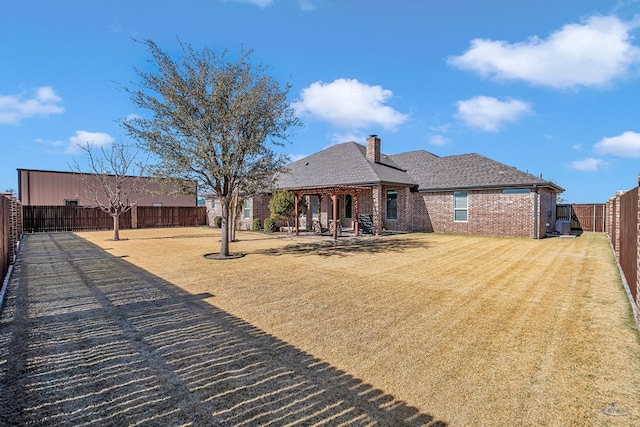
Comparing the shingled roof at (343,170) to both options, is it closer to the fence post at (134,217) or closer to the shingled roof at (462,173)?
the shingled roof at (462,173)

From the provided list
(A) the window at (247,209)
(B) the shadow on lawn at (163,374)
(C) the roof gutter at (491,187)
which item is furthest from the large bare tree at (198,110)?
(A) the window at (247,209)

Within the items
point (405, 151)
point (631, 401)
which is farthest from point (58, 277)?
point (405, 151)

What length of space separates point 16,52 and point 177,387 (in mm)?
15619

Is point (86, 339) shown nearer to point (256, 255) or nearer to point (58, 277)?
point (58, 277)

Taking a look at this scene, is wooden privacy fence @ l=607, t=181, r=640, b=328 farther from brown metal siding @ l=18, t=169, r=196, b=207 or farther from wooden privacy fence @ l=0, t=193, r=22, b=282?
brown metal siding @ l=18, t=169, r=196, b=207

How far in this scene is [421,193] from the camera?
63.6 ft

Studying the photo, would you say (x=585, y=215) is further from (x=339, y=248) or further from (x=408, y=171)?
(x=339, y=248)

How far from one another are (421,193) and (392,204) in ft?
6.25

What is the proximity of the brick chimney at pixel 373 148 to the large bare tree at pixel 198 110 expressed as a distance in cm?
1108

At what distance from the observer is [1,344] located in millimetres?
3875

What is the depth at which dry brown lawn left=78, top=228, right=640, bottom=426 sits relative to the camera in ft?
9.03

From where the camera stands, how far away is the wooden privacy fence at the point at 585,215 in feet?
62.0

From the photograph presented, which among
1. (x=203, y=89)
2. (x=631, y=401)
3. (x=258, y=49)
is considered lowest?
(x=631, y=401)

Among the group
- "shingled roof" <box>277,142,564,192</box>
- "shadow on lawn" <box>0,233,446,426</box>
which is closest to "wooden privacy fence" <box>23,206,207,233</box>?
"shingled roof" <box>277,142,564,192</box>
